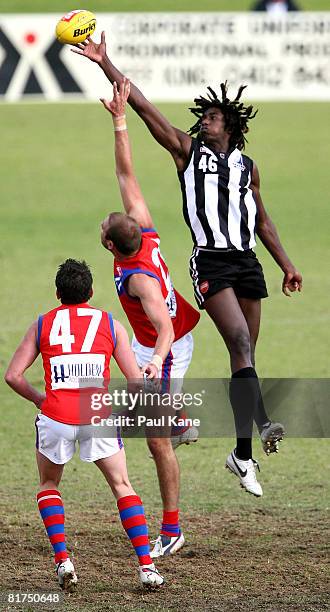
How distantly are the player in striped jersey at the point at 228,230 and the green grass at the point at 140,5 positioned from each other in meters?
31.5

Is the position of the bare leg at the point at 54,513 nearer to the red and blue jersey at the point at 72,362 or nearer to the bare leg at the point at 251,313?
the red and blue jersey at the point at 72,362

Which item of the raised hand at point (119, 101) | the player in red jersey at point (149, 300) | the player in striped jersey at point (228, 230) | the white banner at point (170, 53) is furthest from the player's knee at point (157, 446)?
the white banner at point (170, 53)

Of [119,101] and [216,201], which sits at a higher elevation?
[119,101]

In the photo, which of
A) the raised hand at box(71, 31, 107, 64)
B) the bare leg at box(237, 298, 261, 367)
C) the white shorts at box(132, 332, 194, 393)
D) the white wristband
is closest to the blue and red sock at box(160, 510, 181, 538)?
the white shorts at box(132, 332, 194, 393)

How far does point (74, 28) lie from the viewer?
8930 mm

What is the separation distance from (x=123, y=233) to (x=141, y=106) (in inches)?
51.0

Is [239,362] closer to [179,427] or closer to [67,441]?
[179,427]

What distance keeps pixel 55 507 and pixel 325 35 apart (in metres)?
22.0

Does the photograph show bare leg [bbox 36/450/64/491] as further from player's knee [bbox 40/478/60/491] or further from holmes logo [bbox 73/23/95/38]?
holmes logo [bbox 73/23/95/38]

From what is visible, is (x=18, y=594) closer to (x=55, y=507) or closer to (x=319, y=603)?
(x=55, y=507)

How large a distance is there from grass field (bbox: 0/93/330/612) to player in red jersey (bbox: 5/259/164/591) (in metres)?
0.96

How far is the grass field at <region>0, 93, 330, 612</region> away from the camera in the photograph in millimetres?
8531

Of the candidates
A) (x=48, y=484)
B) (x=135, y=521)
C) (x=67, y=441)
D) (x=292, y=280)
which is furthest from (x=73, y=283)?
(x=292, y=280)

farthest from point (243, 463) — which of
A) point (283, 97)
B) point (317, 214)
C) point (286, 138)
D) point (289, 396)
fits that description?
point (286, 138)
